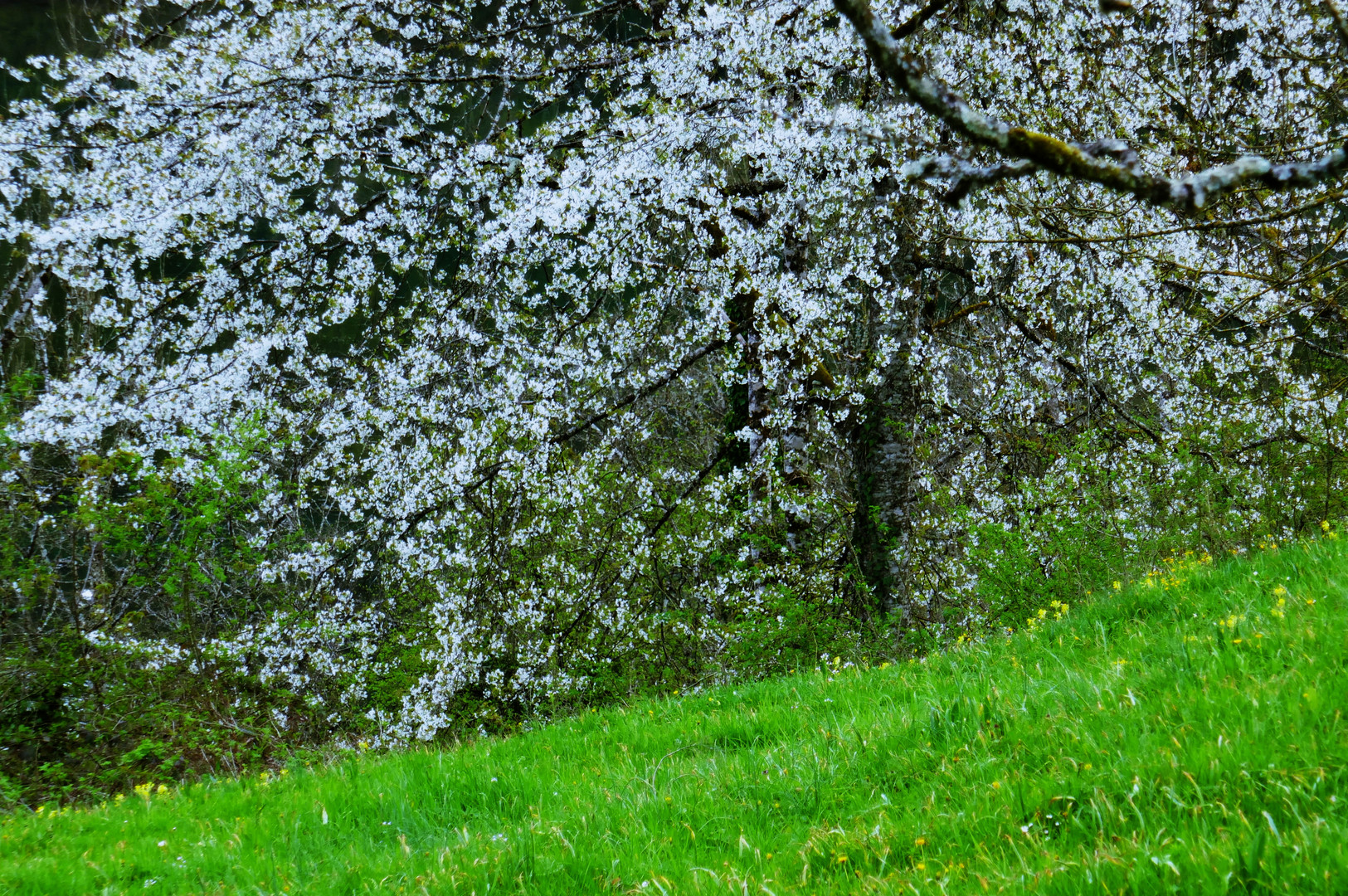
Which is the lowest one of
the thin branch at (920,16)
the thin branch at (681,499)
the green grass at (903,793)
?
the green grass at (903,793)

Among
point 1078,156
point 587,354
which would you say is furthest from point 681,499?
point 1078,156

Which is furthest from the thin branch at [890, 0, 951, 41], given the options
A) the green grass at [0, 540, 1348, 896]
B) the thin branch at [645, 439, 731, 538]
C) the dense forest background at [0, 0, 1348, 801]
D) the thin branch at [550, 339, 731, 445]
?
the thin branch at [645, 439, 731, 538]

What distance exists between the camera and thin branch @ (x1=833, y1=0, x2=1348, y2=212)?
174 centimetres

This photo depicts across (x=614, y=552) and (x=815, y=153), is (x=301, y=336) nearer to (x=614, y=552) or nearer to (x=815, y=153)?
(x=614, y=552)

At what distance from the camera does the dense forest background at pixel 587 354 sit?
22.4ft

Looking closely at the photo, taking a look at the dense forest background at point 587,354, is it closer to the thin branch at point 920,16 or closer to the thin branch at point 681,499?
the thin branch at point 681,499

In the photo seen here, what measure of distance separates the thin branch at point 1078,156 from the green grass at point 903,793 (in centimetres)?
150

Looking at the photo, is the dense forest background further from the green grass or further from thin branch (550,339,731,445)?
the green grass

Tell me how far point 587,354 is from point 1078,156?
6.77 meters

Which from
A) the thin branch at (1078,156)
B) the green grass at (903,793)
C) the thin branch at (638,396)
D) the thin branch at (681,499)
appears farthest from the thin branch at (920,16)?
the thin branch at (681,499)

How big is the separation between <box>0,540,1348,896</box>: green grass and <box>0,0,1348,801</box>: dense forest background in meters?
2.81

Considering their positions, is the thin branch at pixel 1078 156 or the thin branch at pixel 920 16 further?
the thin branch at pixel 920 16

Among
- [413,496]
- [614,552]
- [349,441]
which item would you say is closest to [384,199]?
[349,441]

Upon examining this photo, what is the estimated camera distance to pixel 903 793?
285cm
